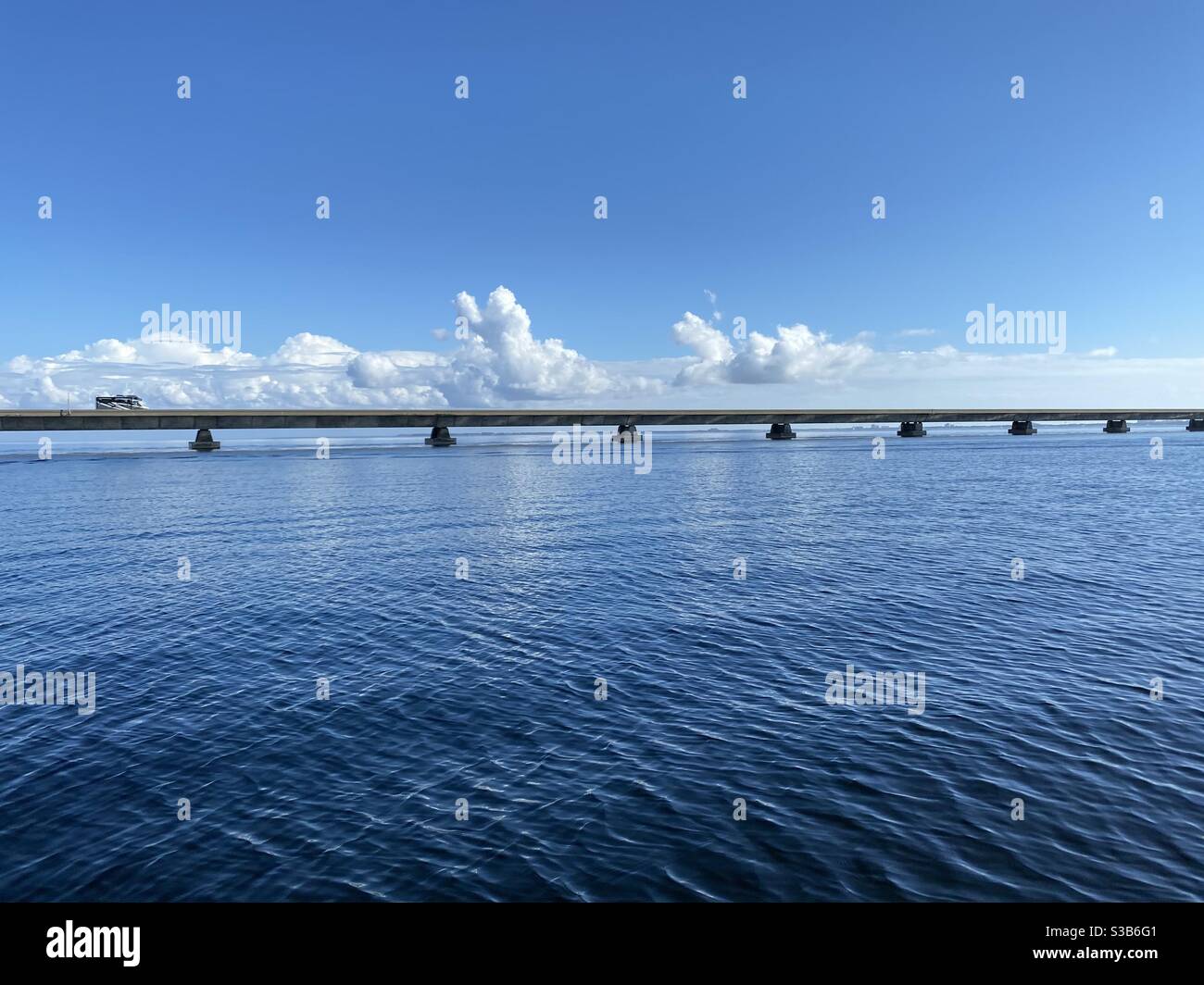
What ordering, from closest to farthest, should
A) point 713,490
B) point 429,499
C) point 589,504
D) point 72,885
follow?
point 72,885, point 589,504, point 429,499, point 713,490

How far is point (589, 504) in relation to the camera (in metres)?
78.4

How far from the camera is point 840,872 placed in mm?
12422

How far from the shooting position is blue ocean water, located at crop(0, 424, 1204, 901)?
12.8 meters

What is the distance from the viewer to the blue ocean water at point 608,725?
41.9 ft

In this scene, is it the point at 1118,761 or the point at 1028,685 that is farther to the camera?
the point at 1028,685

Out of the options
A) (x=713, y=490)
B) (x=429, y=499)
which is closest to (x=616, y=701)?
(x=429, y=499)

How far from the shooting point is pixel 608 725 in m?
19.3

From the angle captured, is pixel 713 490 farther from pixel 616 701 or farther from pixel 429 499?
pixel 616 701
